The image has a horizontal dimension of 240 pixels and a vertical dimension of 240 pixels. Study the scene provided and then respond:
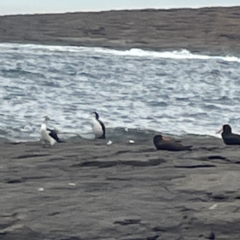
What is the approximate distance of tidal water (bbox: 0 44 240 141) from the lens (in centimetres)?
1243

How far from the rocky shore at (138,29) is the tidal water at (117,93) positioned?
17.0ft

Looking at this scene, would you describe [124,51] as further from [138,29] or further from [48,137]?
[48,137]

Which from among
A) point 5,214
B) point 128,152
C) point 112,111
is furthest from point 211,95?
point 5,214

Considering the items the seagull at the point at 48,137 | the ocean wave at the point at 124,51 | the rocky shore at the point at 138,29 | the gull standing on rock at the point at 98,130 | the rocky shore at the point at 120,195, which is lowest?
the rocky shore at the point at 120,195

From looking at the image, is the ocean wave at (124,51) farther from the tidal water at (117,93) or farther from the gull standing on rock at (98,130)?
the gull standing on rock at (98,130)

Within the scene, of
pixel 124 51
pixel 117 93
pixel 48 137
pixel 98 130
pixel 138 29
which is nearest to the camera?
pixel 48 137

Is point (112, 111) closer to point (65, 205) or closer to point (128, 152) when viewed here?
point (128, 152)

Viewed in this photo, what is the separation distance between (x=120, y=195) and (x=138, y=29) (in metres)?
34.5

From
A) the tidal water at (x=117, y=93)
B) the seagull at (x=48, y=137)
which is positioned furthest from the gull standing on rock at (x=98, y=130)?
the seagull at (x=48, y=137)

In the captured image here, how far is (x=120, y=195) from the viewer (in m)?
5.58

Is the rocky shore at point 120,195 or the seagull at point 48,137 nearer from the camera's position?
the rocky shore at point 120,195

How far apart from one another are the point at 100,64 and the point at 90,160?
21222 millimetres

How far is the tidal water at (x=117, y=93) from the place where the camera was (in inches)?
489

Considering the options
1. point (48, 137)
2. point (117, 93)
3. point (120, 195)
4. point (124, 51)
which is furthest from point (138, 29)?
point (120, 195)
